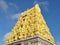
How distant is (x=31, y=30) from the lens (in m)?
35.9

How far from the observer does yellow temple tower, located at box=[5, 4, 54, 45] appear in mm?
34875

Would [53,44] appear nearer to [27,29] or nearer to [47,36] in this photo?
[47,36]

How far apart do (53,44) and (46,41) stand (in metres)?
3.42

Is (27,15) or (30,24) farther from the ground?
(27,15)

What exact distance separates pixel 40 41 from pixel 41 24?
4213 mm

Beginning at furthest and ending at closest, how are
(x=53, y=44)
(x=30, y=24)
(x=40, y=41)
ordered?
(x=53, y=44)
(x=30, y=24)
(x=40, y=41)

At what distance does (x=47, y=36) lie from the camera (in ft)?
123

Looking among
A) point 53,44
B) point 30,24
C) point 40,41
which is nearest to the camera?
point 40,41

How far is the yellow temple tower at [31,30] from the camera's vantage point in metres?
34.9

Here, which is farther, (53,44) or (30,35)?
(53,44)

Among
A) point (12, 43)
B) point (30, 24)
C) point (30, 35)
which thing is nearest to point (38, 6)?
point (30, 24)

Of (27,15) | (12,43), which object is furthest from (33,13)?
(12,43)

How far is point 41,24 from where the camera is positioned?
36.8 m

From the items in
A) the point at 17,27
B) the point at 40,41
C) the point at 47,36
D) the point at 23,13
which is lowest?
the point at 40,41
